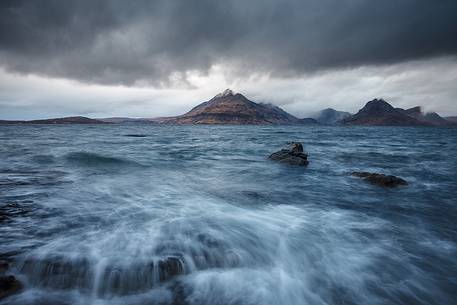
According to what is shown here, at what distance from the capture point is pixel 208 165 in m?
18.1

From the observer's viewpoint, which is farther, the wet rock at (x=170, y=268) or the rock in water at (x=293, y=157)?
the rock in water at (x=293, y=157)

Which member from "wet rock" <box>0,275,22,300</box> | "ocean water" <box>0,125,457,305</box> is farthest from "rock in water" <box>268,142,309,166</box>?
"wet rock" <box>0,275,22,300</box>

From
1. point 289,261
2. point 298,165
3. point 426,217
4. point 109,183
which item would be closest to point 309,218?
point 289,261

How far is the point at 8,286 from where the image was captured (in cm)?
387

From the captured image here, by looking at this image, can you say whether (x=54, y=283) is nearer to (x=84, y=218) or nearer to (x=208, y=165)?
(x=84, y=218)

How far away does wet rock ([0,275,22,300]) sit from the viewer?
377 cm

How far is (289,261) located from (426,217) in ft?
17.6

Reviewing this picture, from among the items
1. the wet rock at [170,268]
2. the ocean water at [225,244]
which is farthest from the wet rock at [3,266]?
the wet rock at [170,268]

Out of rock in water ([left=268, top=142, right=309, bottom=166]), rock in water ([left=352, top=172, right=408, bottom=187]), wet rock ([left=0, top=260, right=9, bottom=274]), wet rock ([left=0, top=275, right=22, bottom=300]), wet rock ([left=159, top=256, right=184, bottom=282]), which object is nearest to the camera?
wet rock ([left=0, top=275, right=22, bottom=300])

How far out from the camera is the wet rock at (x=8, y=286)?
12.4ft

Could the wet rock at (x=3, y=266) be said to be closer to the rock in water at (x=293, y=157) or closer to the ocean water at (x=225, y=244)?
the ocean water at (x=225, y=244)

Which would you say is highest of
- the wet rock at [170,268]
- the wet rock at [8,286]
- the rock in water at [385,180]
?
the wet rock at [8,286]

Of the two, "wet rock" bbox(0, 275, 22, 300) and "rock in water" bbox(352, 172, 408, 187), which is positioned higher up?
"wet rock" bbox(0, 275, 22, 300)

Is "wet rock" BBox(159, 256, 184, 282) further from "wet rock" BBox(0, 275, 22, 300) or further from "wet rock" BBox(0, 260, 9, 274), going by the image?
"wet rock" BBox(0, 260, 9, 274)
